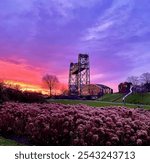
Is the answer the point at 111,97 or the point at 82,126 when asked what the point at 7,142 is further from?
the point at 111,97

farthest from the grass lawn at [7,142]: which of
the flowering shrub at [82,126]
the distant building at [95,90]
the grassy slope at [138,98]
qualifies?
the grassy slope at [138,98]

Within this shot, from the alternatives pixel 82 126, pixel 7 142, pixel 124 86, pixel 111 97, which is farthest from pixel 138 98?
pixel 82 126

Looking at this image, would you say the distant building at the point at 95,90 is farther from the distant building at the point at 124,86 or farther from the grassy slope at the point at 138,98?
the grassy slope at the point at 138,98

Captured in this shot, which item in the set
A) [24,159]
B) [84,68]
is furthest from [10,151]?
[84,68]

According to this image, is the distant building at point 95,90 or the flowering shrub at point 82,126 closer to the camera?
the flowering shrub at point 82,126

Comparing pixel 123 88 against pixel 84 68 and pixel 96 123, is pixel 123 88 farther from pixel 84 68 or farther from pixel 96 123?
pixel 96 123
